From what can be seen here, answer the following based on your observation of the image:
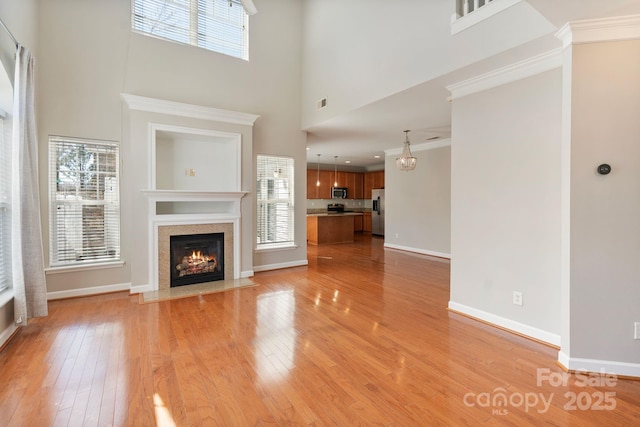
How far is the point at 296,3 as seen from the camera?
18.3 feet

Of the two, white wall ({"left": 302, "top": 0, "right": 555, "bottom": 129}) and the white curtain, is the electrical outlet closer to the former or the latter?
white wall ({"left": 302, "top": 0, "right": 555, "bottom": 129})

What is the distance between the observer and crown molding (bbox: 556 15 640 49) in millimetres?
2113

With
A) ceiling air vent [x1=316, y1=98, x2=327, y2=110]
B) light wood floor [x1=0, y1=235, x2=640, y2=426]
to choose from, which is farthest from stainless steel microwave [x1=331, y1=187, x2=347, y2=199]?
light wood floor [x1=0, y1=235, x2=640, y2=426]

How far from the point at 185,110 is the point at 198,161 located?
0.88m

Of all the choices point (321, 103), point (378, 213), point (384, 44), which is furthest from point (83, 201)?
point (378, 213)

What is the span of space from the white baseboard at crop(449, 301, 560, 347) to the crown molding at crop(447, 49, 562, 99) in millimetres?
2387

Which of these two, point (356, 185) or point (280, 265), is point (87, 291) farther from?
point (356, 185)

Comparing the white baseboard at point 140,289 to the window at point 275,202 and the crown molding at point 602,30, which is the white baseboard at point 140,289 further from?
the crown molding at point 602,30

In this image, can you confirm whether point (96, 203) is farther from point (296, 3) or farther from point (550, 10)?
point (550, 10)

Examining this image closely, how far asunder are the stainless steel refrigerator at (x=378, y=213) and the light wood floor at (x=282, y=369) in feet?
21.0

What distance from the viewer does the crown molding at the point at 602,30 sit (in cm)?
211

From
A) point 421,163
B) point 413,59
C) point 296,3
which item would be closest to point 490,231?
point 413,59

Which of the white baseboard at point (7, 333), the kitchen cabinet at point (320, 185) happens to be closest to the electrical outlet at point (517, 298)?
the white baseboard at point (7, 333)

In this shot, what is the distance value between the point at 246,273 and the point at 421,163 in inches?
191
